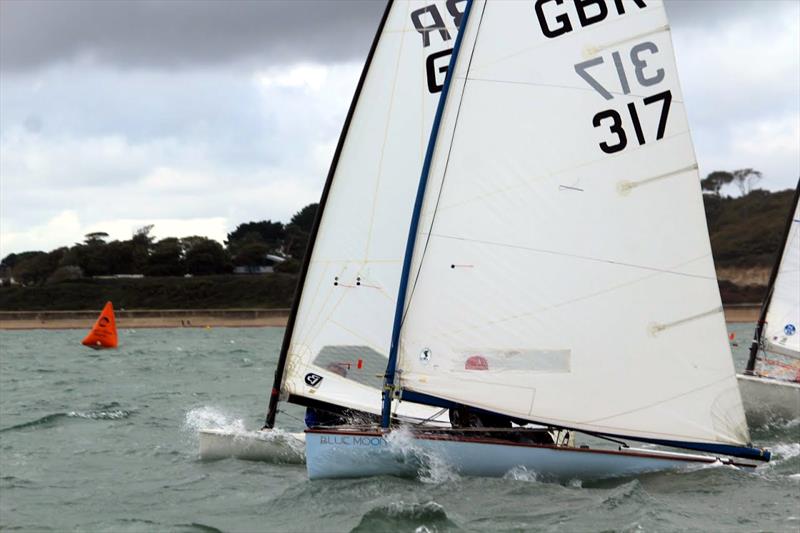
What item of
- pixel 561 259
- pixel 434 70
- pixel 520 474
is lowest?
pixel 520 474

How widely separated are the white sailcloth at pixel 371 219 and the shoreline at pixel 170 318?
62519 mm

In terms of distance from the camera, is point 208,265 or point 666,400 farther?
point 208,265

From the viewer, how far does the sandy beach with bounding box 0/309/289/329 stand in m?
75.8

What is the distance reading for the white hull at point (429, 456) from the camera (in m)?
11.4

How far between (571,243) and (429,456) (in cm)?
263

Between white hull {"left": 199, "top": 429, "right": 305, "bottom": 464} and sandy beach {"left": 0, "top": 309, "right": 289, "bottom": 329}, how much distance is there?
206 feet

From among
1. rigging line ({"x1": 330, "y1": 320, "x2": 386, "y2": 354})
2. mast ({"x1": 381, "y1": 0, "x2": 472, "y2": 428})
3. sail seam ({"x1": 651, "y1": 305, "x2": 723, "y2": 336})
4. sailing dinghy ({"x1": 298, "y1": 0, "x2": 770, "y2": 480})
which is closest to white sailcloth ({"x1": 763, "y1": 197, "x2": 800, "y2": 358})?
sailing dinghy ({"x1": 298, "y1": 0, "x2": 770, "y2": 480})

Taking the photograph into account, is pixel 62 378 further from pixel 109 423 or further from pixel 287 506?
pixel 287 506

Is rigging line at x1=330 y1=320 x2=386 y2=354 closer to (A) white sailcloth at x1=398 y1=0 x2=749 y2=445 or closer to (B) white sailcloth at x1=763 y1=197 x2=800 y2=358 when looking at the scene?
(A) white sailcloth at x1=398 y1=0 x2=749 y2=445

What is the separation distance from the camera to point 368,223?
13000 millimetres

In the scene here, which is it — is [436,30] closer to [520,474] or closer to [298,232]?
[520,474]

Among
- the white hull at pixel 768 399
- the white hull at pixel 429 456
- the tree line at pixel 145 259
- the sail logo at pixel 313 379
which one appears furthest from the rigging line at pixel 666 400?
the tree line at pixel 145 259

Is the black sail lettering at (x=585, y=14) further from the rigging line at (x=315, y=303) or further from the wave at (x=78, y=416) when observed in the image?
the wave at (x=78, y=416)

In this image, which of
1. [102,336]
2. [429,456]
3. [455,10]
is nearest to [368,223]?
[455,10]
